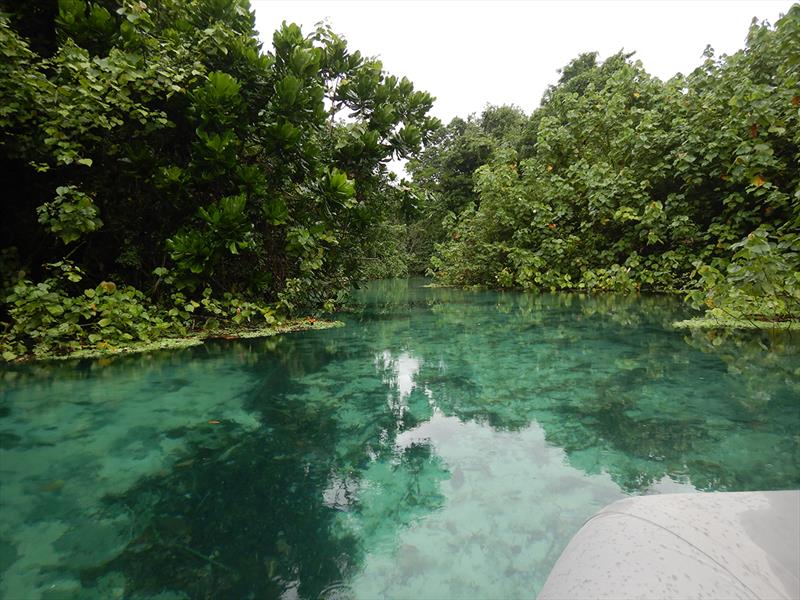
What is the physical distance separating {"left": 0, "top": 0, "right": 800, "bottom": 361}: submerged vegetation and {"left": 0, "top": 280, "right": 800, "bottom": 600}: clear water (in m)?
1.15

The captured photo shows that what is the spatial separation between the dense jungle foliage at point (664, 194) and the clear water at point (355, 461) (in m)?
1.25

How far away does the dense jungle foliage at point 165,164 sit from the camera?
397cm

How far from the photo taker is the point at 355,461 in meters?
1.98

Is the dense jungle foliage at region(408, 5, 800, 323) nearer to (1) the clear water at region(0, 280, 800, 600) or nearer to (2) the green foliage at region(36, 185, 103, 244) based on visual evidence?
(1) the clear water at region(0, 280, 800, 600)

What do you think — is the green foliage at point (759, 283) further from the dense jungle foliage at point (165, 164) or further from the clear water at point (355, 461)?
the dense jungle foliage at point (165, 164)

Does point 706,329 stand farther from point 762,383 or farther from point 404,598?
point 404,598

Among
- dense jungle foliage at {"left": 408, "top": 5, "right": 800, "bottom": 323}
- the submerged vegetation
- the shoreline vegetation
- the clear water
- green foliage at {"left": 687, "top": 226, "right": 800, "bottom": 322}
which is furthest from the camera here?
dense jungle foliage at {"left": 408, "top": 5, "right": 800, "bottom": 323}

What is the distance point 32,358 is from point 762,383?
592 cm

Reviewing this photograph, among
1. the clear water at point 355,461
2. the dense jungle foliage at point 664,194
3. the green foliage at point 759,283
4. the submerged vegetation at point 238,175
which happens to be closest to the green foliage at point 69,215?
the submerged vegetation at point 238,175

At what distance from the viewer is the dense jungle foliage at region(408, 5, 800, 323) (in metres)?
4.75

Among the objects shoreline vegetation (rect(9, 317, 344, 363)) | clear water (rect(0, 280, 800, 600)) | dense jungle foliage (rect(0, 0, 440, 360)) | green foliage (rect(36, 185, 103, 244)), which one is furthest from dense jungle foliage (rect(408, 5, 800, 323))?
green foliage (rect(36, 185, 103, 244))

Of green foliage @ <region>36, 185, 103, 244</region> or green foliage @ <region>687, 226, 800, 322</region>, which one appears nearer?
green foliage @ <region>687, 226, 800, 322</region>

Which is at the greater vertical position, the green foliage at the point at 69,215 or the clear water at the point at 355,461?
the green foliage at the point at 69,215

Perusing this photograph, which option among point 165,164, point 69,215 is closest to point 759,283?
point 165,164
